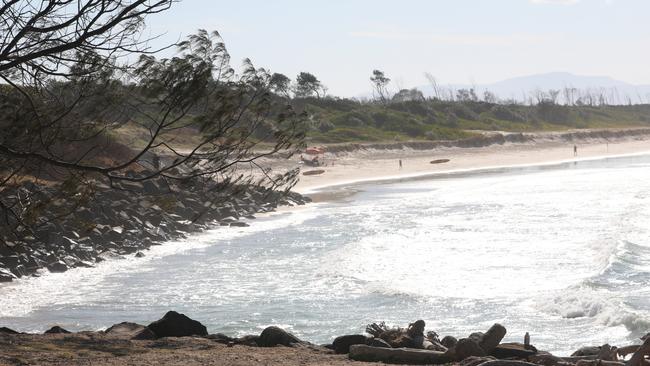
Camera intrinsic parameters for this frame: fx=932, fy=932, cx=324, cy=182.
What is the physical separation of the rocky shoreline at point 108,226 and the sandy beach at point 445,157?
42.2 feet

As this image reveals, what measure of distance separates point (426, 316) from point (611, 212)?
2179 centimetres

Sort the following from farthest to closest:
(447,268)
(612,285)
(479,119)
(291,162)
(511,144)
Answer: (479,119) → (511,144) → (291,162) → (447,268) → (612,285)

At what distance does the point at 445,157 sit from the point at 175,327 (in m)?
64.7

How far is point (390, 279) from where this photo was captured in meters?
22.9

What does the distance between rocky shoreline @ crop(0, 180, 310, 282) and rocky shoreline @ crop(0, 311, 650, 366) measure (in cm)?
531

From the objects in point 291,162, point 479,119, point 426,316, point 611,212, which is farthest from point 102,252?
point 479,119

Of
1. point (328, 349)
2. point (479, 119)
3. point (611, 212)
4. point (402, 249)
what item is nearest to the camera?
point (328, 349)

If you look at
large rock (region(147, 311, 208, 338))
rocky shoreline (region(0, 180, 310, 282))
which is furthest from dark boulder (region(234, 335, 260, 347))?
rocky shoreline (region(0, 180, 310, 282))

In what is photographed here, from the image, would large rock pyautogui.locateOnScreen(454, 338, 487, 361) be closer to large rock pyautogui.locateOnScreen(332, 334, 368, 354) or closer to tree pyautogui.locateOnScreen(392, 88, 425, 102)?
large rock pyautogui.locateOnScreen(332, 334, 368, 354)

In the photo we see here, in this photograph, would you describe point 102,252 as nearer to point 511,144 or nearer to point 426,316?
point 426,316

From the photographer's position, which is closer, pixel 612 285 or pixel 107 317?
pixel 107 317

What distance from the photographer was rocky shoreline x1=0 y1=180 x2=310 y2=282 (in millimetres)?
22844

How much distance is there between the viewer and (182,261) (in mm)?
26672

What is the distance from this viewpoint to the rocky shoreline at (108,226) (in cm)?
2284
